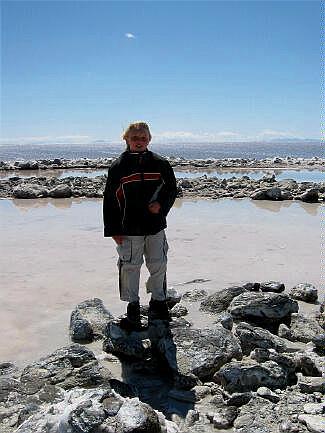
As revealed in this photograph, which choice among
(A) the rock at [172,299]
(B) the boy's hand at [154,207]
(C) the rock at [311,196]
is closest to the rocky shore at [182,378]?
(A) the rock at [172,299]

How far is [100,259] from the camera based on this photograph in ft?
29.2

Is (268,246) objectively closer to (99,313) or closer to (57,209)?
(99,313)

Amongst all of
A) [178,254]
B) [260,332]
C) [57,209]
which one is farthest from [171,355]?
[57,209]

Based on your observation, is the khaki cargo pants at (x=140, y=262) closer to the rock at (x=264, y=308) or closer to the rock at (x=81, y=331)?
the rock at (x=81, y=331)

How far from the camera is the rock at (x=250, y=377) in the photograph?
4.14m

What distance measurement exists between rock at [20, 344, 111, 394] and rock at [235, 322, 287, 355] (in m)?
1.35

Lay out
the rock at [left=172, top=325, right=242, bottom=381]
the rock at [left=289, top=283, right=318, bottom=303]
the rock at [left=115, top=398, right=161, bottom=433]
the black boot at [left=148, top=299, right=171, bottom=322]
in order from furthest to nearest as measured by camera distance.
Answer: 1. the rock at [left=289, top=283, right=318, bottom=303]
2. the black boot at [left=148, top=299, right=171, bottom=322]
3. the rock at [left=172, top=325, right=242, bottom=381]
4. the rock at [left=115, top=398, right=161, bottom=433]

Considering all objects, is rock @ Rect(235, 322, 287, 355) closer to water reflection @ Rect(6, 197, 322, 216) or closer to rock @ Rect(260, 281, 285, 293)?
rock @ Rect(260, 281, 285, 293)

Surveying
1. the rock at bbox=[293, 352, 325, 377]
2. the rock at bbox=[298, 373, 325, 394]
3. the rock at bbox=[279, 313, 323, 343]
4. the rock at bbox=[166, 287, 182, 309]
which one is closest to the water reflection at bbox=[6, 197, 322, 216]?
the rock at bbox=[166, 287, 182, 309]

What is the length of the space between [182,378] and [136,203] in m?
1.72

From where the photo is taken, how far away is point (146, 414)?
3.19 meters

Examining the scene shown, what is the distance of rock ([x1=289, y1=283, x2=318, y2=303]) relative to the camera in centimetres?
661

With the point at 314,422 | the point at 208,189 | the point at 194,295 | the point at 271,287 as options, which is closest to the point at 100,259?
the point at 194,295

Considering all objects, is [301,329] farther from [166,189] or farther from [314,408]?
[166,189]
